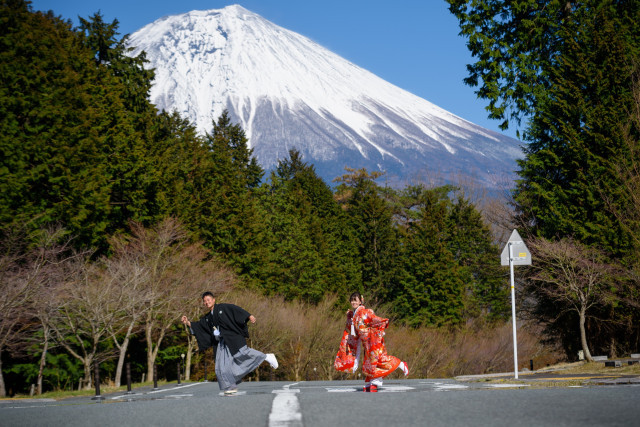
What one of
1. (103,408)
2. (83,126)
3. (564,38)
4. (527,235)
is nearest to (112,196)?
(83,126)

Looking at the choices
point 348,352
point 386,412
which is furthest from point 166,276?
point 386,412

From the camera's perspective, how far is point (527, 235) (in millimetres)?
29047

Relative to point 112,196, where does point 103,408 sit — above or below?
below

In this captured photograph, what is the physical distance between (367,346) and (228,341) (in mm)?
2475

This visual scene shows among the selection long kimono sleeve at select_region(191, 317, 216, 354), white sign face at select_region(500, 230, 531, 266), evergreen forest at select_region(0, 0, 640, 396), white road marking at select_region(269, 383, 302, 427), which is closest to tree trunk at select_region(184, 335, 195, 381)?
evergreen forest at select_region(0, 0, 640, 396)

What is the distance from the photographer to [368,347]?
42.4 ft

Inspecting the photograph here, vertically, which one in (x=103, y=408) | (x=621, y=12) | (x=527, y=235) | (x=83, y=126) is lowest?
(x=103, y=408)

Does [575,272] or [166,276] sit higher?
[166,276]

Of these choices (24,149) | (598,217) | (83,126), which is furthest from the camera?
(83,126)

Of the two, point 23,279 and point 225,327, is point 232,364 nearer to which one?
point 225,327

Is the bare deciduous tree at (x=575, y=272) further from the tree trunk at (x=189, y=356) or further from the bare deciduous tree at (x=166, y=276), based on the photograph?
the tree trunk at (x=189, y=356)

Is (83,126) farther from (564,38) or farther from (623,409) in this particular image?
(623,409)

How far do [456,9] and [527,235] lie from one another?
10.1m

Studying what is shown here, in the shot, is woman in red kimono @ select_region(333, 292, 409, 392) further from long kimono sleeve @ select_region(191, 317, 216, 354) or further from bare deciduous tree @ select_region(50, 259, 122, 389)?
bare deciduous tree @ select_region(50, 259, 122, 389)
